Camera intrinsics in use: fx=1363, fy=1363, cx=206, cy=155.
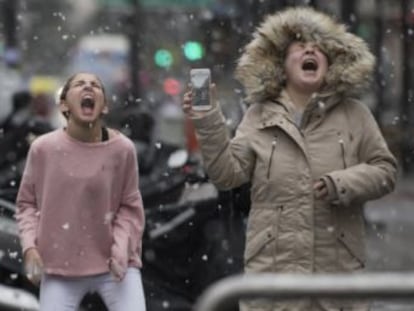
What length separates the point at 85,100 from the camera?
567 centimetres

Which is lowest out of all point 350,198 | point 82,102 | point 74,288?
point 74,288

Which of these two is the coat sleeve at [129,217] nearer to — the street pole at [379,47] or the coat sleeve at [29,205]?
the coat sleeve at [29,205]

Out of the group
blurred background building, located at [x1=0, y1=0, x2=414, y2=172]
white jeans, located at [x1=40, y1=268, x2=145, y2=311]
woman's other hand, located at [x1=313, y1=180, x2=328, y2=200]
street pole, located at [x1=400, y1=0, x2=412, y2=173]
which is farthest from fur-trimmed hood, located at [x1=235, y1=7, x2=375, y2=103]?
street pole, located at [x1=400, y1=0, x2=412, y2=173]

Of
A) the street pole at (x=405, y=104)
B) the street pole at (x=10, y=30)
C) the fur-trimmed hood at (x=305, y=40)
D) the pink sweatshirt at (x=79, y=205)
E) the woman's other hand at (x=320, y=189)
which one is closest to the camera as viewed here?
the woman's other hand at (x=320, y=189)

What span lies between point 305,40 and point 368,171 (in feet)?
2.01

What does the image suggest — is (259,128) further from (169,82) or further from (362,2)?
(169,82)

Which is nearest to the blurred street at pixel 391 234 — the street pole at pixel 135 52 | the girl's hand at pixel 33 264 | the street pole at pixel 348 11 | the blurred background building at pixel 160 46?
the blurred background building at pixel 160 46

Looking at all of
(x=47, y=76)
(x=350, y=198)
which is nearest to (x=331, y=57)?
(x=350, y=198)

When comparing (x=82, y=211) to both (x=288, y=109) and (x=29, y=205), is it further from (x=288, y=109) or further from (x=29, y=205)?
(x=288, y=109)

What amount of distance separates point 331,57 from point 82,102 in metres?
1.05

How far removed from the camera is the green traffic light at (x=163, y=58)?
87.2 feet

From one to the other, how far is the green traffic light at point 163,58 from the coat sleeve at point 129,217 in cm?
2059

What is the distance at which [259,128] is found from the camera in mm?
5422

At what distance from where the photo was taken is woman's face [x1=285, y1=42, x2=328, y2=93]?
18.0ft
